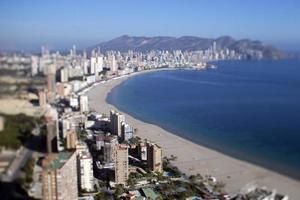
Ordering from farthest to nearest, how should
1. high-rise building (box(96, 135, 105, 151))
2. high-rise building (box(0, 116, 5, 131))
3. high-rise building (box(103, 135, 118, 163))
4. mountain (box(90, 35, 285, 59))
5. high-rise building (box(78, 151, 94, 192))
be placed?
high-rise building (box(96, 135, 105, 151)) < high-rise building (box(103, 135, 118, 163)) < high-rise building (box(78, 151, 94, 192)) < mountain (box(90, 35, 285, 59)) < high-rise building (box(0, 116, 5, 131))

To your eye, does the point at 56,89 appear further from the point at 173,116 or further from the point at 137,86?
the point at 137,86

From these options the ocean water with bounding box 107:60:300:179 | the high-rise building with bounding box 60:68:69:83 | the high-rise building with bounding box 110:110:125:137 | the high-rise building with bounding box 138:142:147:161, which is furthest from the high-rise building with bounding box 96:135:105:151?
the high-rise building with bounding box 60:68:69:83

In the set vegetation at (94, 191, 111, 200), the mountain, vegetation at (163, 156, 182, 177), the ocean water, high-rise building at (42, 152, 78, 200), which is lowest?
vegetation at (94, 191, 111, 200)

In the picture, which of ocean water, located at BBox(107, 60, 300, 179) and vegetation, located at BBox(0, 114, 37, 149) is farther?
ocean water, located at BBox(107, 60, 300, 179)

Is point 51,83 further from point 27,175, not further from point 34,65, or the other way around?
point 27,175

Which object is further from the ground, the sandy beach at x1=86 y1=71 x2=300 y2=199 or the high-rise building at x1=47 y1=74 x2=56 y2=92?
the high-rise building at x1=47 y1=74 x2=56 y2=92

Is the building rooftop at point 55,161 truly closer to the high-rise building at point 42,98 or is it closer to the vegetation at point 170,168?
the high-rise building at point 42,98

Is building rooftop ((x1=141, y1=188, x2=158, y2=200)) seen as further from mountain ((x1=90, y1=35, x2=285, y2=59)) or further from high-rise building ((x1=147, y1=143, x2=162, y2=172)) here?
mountain ((x1=90, y1=35, x2=285, y2=59))
